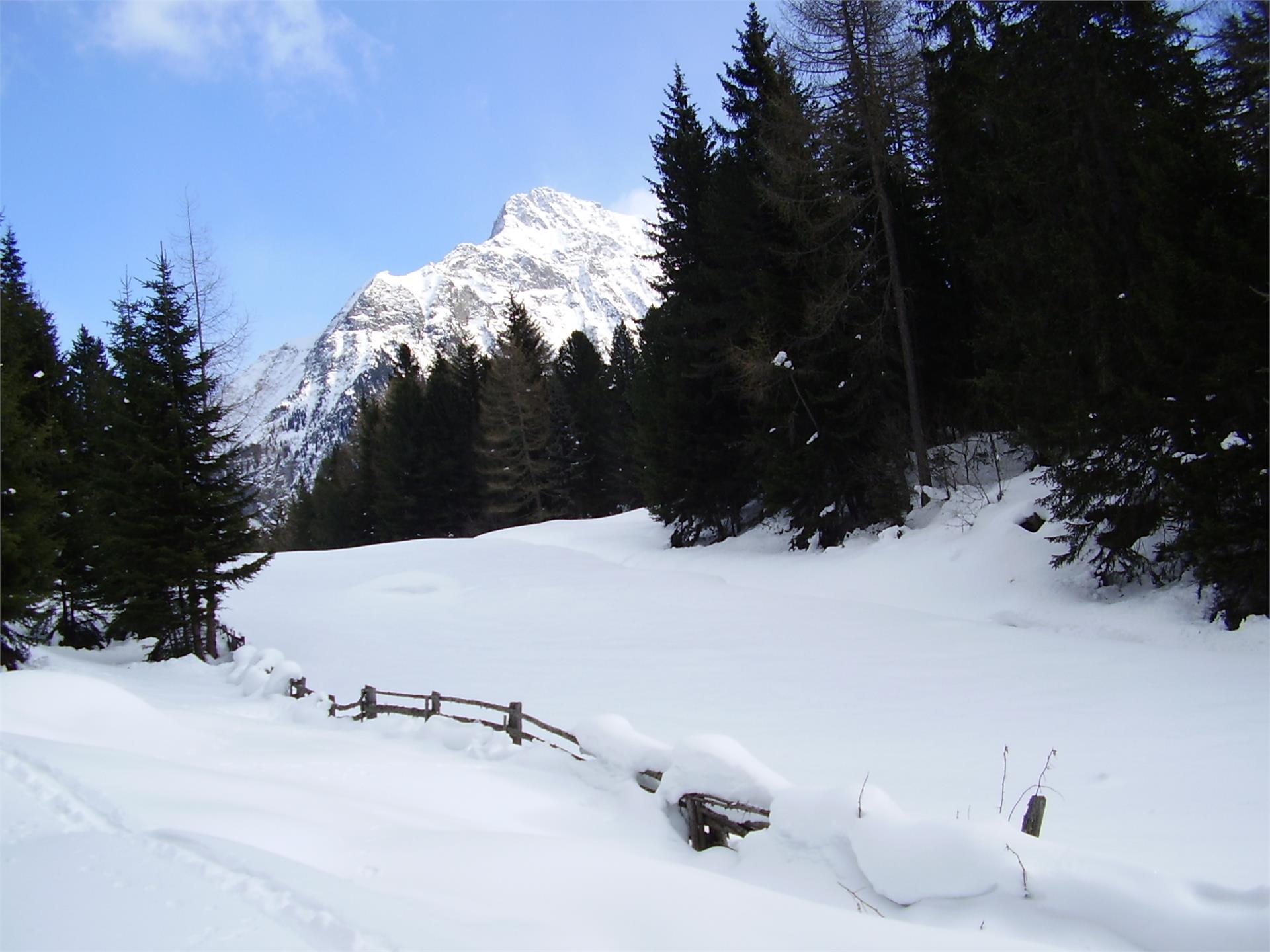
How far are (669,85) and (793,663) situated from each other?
22.7 meters

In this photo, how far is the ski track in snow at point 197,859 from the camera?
3.44m

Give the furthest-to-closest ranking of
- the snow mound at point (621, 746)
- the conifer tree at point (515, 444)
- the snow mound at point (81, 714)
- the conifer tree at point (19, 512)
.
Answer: the conifer tree at point (515, 444), the conifer tree at point (19, 512), the snow mound at point (81, 714), the snow mound at point (621, 746)

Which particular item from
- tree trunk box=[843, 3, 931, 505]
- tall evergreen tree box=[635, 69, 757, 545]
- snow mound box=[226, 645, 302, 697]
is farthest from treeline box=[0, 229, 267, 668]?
tree trunk box=[843, 3, 931, 505]

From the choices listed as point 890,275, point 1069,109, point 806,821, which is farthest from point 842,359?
point 806,821

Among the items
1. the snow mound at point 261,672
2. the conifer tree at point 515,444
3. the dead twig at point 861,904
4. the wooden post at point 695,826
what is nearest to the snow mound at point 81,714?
the snow mound at point 261,672

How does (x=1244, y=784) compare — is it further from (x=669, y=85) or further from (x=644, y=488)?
(x=669, y=85)

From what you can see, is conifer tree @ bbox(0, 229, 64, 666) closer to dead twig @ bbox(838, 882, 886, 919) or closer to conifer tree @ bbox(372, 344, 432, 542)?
dead twig @ bbox(838, 882, 886, 919)

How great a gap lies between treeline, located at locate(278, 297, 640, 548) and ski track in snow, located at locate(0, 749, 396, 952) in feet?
111

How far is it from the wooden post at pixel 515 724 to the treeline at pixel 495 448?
3017 centimetres

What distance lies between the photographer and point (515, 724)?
30.4ft

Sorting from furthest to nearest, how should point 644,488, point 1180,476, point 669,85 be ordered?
point 669,85 → point 644,488 → point 1180,476

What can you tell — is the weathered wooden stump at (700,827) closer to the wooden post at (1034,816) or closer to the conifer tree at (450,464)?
the wooden post at (1034,816)

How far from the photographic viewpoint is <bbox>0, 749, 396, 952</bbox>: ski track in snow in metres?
3.44

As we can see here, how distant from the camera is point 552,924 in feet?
12.2
